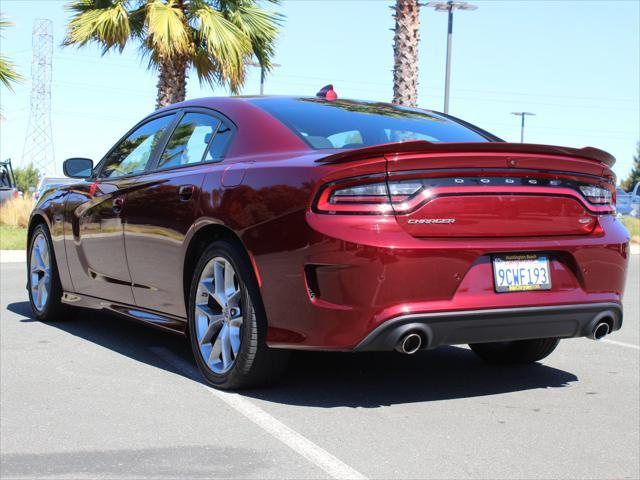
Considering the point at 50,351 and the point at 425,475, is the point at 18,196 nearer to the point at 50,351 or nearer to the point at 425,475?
the point at 50,351

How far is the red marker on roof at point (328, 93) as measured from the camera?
6.05m

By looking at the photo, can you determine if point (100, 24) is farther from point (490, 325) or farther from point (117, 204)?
point (490, 325)

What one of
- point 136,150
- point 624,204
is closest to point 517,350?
point 136,150

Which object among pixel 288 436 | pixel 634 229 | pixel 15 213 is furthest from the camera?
pixel 634 229

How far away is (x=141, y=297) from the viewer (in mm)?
6062

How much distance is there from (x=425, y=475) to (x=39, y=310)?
186 inches

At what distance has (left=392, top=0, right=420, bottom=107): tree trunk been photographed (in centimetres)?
1905

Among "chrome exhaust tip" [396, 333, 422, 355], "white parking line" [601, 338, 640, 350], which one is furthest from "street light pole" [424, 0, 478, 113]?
"chrome exhaust tip" [396, 333, 422, 355]

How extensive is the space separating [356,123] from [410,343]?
1.46 m

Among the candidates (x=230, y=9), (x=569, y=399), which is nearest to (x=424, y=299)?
(x=569, y=399)

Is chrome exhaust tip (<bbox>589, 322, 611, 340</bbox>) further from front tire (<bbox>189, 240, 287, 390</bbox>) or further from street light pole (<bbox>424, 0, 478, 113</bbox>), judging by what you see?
street light pole (<bbox>424, 0, 478, 113</bbox>)

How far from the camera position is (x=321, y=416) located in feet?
15.6

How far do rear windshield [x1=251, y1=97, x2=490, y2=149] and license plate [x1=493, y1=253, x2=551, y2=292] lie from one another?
0.87 m

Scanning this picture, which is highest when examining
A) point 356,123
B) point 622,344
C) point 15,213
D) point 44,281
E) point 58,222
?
point 356,123
